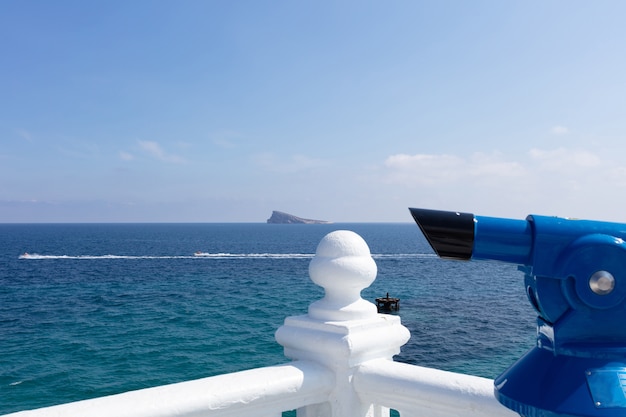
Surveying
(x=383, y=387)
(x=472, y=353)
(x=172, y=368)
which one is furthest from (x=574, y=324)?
(x=472, y=353)

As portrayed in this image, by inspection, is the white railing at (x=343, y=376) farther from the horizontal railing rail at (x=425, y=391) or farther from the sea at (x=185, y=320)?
the sea at (x=185, y=320)

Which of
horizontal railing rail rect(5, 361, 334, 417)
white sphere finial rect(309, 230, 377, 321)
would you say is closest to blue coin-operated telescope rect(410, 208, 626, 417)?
white sphere finial rect(309, 230, 377, 321)

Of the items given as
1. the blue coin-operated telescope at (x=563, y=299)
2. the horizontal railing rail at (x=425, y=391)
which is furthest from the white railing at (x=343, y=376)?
the blue coin-operated telescope at (x=563, y=299)

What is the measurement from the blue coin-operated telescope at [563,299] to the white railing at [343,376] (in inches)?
36.1

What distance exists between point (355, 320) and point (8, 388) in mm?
32263

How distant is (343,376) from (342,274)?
1.56 feet

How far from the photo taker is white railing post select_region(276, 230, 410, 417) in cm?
233

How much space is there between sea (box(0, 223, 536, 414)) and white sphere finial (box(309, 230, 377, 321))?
871cm

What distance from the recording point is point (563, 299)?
4.11 feet

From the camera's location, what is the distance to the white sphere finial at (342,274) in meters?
2.32

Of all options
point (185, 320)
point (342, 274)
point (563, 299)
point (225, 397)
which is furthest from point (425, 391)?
point (185, 320)

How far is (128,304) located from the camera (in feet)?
170

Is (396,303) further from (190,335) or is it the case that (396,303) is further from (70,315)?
A: (70,315)

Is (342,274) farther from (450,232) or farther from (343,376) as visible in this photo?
(450,232)
